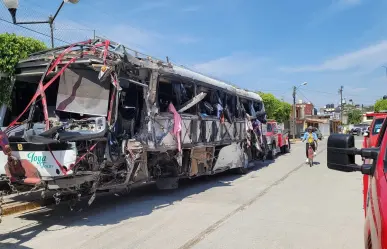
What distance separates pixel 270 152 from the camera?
19406 mm

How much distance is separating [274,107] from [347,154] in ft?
135

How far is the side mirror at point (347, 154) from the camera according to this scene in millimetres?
2725

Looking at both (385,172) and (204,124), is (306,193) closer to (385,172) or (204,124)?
(204,124)

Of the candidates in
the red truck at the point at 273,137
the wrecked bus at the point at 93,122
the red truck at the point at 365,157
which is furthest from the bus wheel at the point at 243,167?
the red truck at the point at 365,157

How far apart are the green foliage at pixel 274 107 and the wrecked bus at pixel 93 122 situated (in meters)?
33.0

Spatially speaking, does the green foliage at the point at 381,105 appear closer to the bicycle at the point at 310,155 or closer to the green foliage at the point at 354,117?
the green foliage at the point at 354,117

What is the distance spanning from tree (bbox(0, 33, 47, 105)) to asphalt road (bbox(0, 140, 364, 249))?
247 cm

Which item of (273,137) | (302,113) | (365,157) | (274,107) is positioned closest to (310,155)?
(273,137)

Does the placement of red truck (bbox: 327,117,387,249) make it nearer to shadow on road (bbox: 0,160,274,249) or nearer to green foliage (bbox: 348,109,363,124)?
shadow on road (bbox: 0,160,274,249)

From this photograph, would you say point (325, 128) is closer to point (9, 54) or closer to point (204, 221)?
point (204, 221)

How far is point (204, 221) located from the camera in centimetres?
685

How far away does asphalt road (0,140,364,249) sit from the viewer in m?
5.64

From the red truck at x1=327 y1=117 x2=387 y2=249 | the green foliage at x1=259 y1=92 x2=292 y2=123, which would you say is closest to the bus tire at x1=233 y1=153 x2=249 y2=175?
the red truck at x1=327 y1=117 x2=387 y2=249

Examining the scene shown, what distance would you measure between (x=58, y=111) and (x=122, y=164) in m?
1.61
